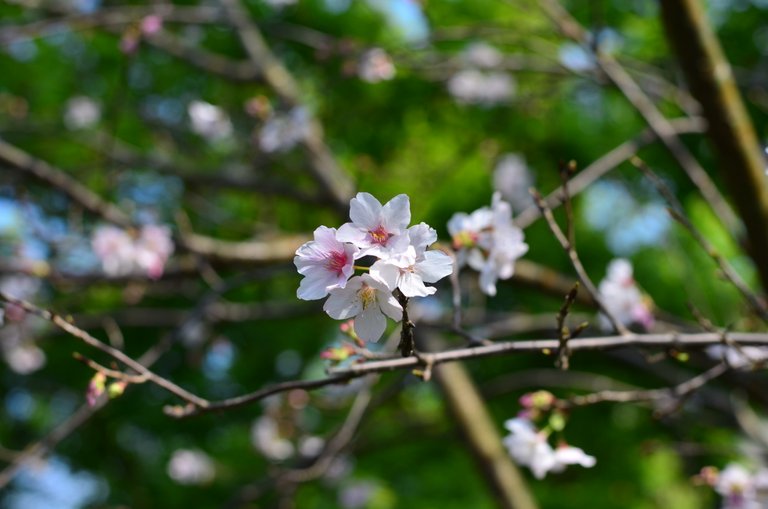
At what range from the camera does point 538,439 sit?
1684mm

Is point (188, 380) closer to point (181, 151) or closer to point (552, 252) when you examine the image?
point (181, 151)

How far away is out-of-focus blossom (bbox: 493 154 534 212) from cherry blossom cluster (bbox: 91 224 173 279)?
9.57 ft

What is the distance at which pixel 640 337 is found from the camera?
1.27 m

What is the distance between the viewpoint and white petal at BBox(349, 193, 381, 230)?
1.04 meters

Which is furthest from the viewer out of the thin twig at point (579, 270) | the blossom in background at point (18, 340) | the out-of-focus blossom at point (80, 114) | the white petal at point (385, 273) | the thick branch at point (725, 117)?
the out-of-focus blossom at point (80, 114)

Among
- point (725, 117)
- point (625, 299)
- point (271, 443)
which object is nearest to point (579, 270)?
point (625, 299)

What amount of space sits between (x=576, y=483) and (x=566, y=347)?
5462 mm

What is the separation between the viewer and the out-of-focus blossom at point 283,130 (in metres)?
3.77

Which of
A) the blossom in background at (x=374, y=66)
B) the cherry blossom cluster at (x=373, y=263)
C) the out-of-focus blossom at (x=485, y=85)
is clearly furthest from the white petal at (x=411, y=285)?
the out-of-focus blossom at (x=485, y=85)

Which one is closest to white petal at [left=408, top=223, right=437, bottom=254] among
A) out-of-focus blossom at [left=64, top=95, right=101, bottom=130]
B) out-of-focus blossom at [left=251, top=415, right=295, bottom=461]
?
out-of-focus blossom at [left=251, top=415, right=295, bottom=461]

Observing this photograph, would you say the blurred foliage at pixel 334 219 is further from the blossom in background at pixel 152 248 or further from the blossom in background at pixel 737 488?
the blossom in background at pixel 737 488

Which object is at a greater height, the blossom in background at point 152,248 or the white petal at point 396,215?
the blossom in background at point 152,248

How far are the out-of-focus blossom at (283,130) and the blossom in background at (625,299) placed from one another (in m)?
2.01

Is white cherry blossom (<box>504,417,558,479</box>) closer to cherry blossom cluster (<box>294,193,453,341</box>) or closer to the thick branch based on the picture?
cherry blossom cluster (<box>294,193,453,341</box>)
